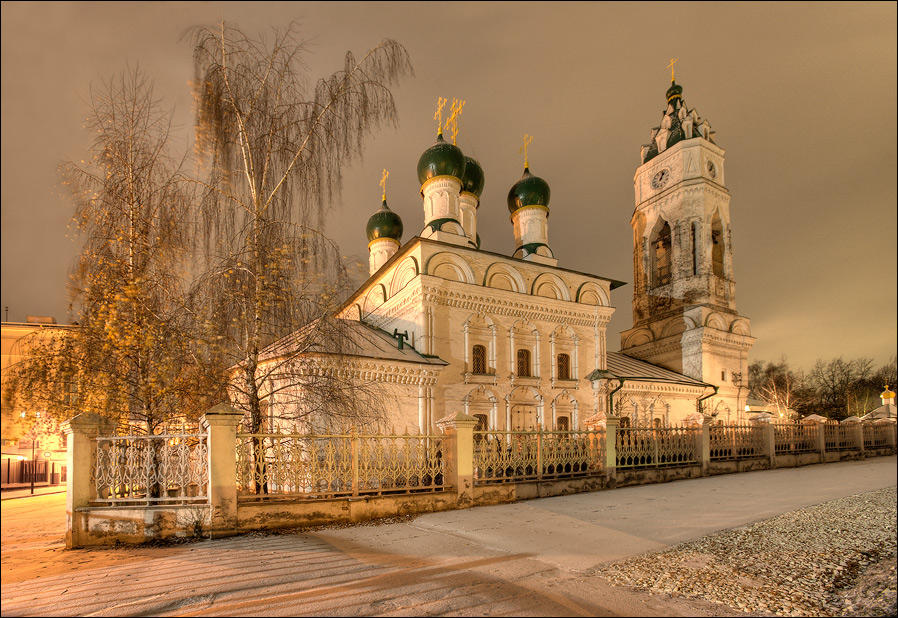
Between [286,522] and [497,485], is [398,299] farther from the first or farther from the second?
[286,522]

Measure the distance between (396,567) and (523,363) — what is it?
14.2 meters

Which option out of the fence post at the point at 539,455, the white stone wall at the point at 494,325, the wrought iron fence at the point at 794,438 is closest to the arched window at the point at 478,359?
the white stone wall at the point at 494,325

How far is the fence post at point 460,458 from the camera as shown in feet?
26.7

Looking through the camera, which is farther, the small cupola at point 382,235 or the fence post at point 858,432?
the small cupola at point 382,235

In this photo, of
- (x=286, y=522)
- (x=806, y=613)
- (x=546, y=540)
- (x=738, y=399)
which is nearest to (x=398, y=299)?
(x=286, y=522)

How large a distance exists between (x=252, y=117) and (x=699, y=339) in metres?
23.1

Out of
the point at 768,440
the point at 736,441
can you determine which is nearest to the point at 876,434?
the point at 768,440

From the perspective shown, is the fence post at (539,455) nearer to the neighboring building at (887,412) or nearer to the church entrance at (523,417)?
the church entrance at (523,417)

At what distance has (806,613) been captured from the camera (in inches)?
141

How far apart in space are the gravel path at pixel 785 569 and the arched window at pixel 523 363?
12.0 m

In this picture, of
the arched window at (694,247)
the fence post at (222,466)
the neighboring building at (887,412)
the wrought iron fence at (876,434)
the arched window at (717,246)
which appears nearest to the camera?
the fence post at (222,466)

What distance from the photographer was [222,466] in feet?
20.8

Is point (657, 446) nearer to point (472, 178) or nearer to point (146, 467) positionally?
point (146, 467)

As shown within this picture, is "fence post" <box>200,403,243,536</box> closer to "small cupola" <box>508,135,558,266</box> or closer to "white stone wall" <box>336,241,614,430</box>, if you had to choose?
"white stone wall" <box>336,241,614,430</box>
